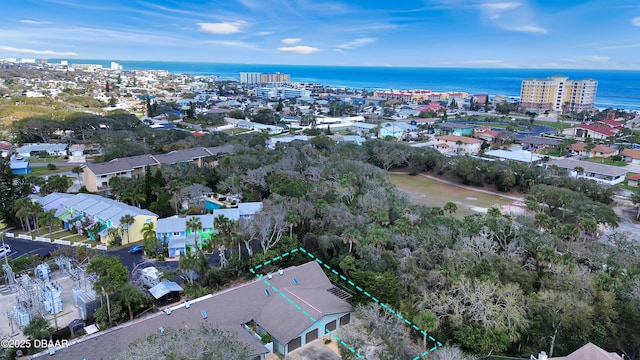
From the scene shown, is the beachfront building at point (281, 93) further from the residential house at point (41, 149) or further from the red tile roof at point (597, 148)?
the red tile roof at point (597, 148)

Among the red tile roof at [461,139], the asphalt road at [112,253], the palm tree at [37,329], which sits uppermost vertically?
the red tile roof at [461,139]

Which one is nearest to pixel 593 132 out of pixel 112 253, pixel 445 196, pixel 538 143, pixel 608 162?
pixel 538 143

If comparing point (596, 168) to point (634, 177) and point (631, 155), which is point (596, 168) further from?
point (631, 155)

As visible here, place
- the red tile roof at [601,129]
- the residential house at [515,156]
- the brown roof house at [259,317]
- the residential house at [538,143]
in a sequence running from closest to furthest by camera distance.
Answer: the brown roof house at [259,317] < the residential house at [515,156] < the residential house at [538,143] < the red tile roof at [601,129]

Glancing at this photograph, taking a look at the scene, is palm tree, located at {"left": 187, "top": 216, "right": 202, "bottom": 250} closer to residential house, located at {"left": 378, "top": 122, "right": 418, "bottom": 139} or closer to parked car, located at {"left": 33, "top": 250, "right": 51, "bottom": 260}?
parked car, located at {"left": 33, "top": 250, "right": 51, "bottom": 260}

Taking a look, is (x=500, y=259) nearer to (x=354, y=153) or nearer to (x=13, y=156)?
(x=354, y=153)

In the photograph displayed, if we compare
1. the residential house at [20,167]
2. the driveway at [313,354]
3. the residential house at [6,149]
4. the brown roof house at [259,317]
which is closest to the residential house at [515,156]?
the brown roof house at [259,317]
